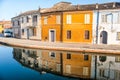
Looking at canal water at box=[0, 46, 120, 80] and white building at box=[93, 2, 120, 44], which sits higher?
white building at box=[93, 2, 120, 44]

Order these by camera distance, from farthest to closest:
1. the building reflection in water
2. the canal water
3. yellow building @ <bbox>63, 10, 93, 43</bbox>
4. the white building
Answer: the white building < yellow building @ <bbox>63, 10, 93, 43</bbox> < the building reflection in water < the canal water

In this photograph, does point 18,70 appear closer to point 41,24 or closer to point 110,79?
point 41,24

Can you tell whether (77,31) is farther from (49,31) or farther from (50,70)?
(50,70)

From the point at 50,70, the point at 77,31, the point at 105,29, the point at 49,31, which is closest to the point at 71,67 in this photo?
the point at 50,70

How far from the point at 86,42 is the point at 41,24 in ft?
1.60

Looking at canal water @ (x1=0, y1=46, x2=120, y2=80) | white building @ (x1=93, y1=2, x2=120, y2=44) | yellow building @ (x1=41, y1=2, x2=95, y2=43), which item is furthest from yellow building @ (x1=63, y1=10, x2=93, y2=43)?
canal water @ (x1=0, y1=46, x2=120, y2=80)

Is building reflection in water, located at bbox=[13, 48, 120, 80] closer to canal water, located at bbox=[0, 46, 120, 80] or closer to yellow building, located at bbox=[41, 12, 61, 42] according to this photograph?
canal water, located at bbox=[0, 46, 120, 80]

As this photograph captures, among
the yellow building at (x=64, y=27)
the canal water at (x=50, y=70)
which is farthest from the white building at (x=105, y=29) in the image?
the canal water at (x=50, y=70)

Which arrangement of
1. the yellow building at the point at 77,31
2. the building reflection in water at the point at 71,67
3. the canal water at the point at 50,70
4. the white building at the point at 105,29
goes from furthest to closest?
the white building at the point at 105,29, the yellow building at the point at 77,31, the building reflection in water at the point at 71,67, the canal water at the point at 50,70

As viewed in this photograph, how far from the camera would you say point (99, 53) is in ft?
14.6

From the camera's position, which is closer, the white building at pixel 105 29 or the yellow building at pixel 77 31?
the yellow building at pixel 77 31

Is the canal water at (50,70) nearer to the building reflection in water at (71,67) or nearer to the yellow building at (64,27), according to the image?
the building reflection in water at (71,67)

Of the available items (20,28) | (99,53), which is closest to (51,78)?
(20,28)

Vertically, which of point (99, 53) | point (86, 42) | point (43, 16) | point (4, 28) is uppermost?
point (43, 16)
